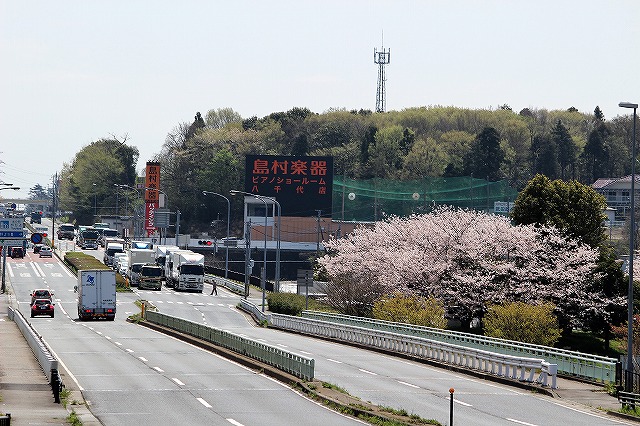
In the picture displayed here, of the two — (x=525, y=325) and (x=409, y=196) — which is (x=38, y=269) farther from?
(x=525, y=325)

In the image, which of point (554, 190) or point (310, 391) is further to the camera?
point (554, 190)

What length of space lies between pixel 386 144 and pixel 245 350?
486 feet

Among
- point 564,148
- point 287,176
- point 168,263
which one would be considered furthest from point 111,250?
point 564,148

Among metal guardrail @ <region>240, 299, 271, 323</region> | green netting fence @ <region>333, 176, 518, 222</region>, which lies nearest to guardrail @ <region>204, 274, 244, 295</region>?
metal guardrail @ <region>240, 299, 271, 323</region>

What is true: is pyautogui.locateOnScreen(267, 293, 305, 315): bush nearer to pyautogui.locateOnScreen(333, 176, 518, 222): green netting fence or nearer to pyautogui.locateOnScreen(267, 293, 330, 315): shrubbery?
pyautogui.locateOnScreen(267, 293, 330, 315): shrubbery

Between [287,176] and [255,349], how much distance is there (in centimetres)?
10407

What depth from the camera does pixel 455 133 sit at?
653 feet

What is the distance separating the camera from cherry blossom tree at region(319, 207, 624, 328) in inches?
2746

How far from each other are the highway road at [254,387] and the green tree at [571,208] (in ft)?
73.7

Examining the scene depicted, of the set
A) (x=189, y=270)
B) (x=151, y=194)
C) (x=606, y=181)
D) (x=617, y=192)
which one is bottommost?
(x=189, y=270)

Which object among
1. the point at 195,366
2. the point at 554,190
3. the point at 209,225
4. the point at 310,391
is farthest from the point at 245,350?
the point at 209,225

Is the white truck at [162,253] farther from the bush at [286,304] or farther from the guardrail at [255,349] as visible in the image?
the guardrail at [255,349]

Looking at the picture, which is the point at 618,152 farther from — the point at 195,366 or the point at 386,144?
the point at 195,366

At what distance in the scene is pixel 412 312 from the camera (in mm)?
64062
